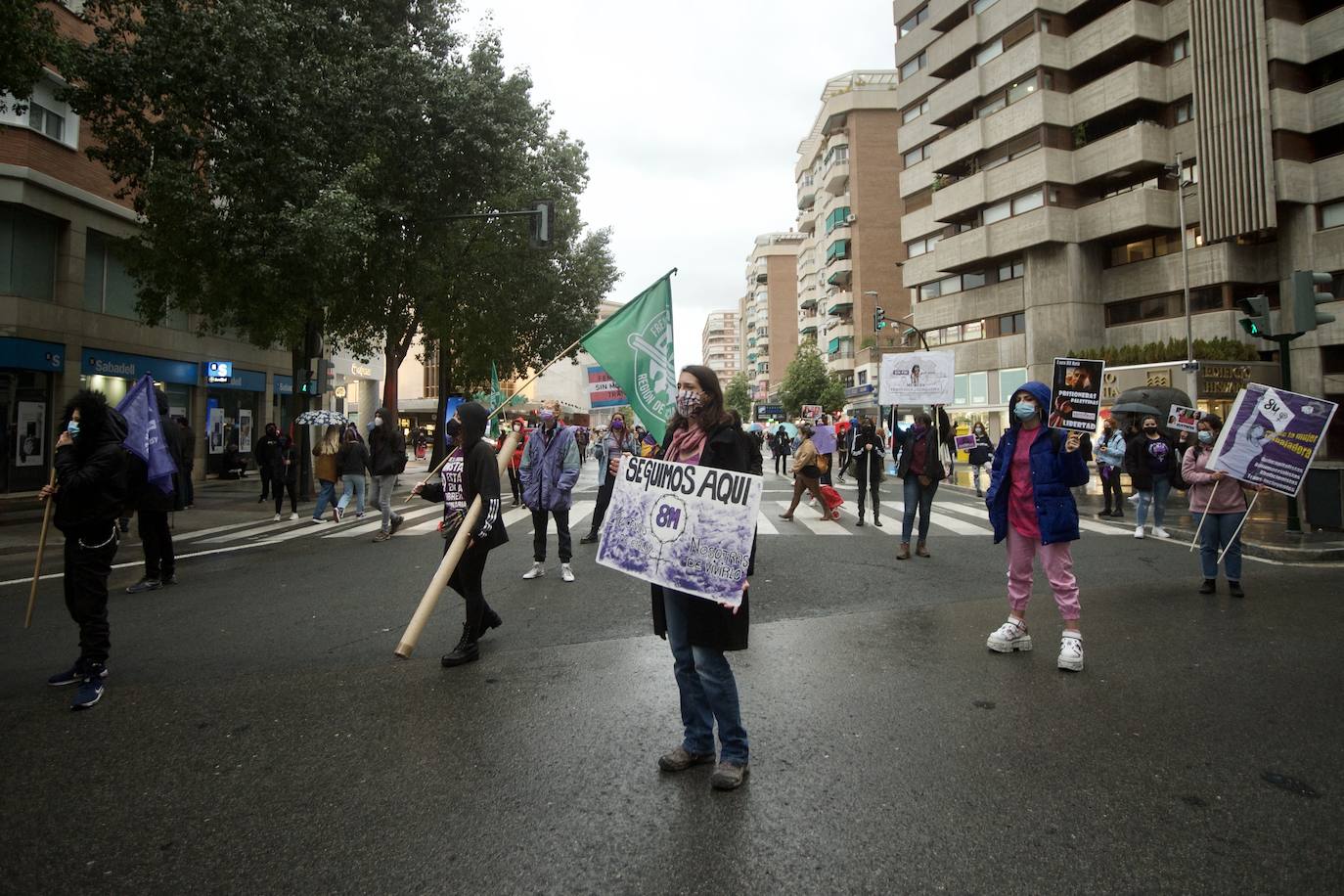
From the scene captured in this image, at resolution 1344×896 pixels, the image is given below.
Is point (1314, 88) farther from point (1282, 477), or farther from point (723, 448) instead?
point (723, 448)

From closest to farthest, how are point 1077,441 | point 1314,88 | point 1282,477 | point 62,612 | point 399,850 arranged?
point 399,850, point 1077,441, point 62,612, point 1282,477, point 1314,88

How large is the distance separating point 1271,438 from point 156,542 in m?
11.4

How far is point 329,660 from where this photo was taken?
509cm

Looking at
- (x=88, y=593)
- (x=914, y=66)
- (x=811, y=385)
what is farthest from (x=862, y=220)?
(x=88, y=593)

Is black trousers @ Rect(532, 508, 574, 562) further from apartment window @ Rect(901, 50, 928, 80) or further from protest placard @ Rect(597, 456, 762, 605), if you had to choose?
apartment window @ Rect(901, 50, 928, 80)

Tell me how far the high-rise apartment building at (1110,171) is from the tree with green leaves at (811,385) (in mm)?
17770

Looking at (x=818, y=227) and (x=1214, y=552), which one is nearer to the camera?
(x=1214, y=552)

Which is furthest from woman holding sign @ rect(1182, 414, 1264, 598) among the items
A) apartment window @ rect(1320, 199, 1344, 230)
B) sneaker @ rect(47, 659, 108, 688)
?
apartment window @ rect(1320, 199, 1344, 230)

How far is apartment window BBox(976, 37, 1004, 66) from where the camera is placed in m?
37.3

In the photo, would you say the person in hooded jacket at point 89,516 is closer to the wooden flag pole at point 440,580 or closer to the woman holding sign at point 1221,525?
the wooden flag pole at point 440,580

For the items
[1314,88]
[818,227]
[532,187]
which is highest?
[818,227]

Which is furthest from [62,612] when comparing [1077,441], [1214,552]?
[1214,552]

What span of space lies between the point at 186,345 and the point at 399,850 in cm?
2537

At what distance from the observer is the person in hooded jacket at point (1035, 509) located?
489cm
